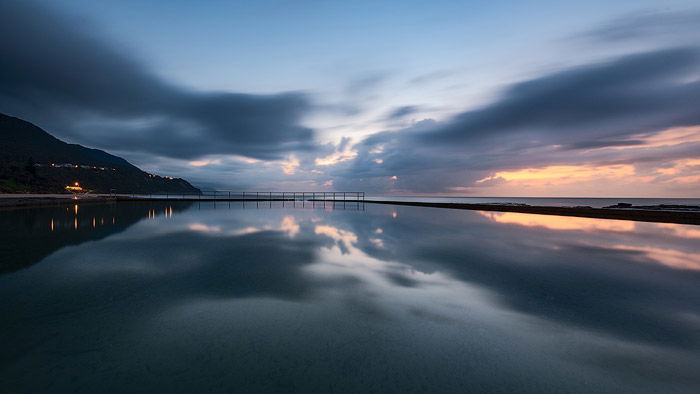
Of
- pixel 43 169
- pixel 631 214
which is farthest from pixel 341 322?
pixel 43 169

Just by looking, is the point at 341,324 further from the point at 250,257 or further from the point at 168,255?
the point at 168,255

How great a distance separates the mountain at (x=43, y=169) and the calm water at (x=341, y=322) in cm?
7688

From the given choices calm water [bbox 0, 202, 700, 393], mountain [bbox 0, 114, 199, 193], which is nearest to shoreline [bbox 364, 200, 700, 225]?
calm water [bbox 0, 202, 700, 393]

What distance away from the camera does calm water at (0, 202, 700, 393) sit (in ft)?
10.3

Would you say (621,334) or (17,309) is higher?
(17,309)

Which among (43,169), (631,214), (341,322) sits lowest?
(341,322)

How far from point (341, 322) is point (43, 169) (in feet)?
539

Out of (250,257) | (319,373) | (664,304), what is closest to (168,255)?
(250,257)

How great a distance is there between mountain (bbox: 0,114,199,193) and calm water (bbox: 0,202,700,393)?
76876 mm

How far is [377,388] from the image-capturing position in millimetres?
2984

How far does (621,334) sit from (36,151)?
224682mm

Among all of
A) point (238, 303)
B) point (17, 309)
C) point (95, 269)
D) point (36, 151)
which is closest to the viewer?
point (17, 309)

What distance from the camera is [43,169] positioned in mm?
108125

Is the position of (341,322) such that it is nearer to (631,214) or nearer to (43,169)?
(631,214)
